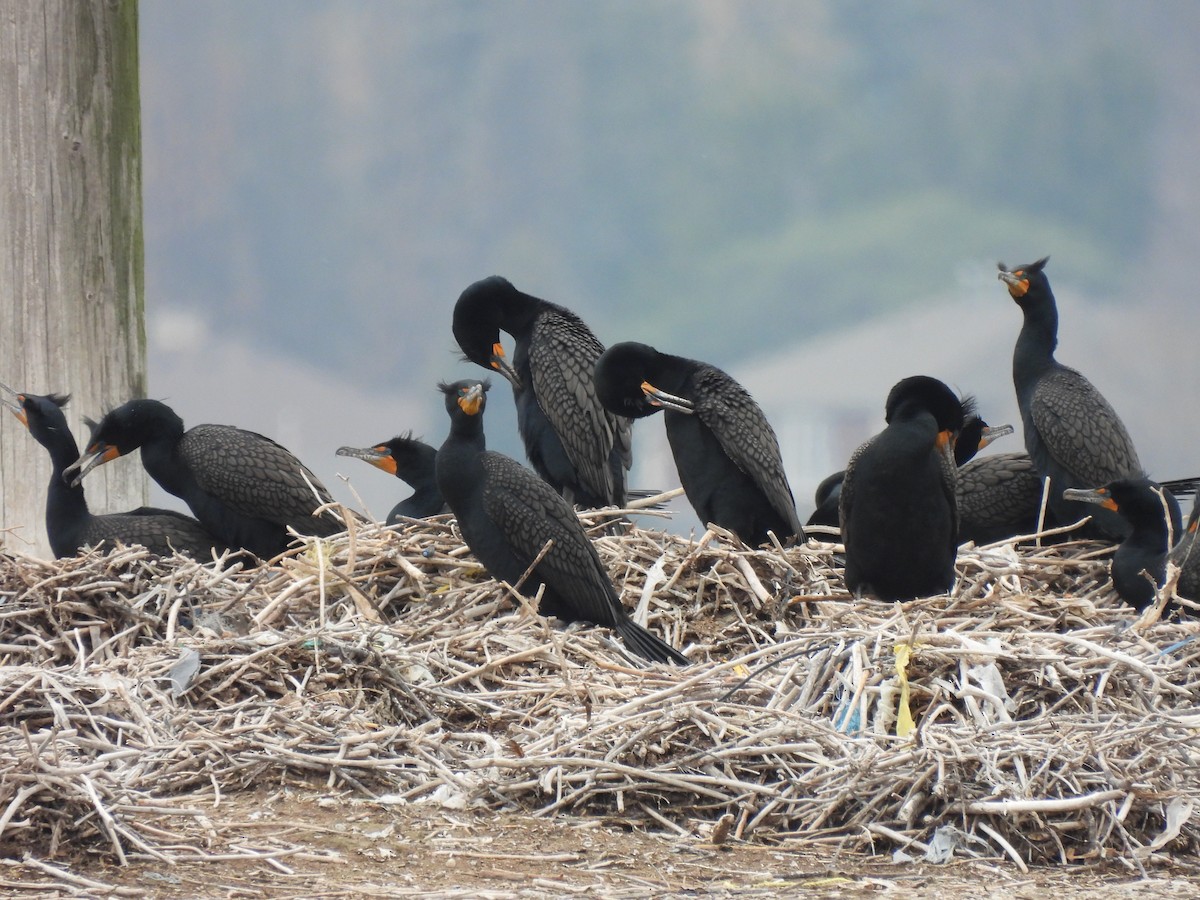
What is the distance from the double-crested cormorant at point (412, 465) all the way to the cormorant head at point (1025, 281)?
8.02ft

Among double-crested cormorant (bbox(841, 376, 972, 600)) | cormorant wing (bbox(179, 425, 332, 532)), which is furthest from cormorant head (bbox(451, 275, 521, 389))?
double-crested cormorant (bbox(841, 376, 972, 600))

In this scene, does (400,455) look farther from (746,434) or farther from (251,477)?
(746,434)

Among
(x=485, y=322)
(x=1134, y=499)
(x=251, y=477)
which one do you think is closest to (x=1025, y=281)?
(x=1134, y=499)

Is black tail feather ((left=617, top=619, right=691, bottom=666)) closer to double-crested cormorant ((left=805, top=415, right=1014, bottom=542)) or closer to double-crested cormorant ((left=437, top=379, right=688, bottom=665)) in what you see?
double-crested cormorant ((left=437, top=379, right=688, bottom=665))

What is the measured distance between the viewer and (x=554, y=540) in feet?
14.3

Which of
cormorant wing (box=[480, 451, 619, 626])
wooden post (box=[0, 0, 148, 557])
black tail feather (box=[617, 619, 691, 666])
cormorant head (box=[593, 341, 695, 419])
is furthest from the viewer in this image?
cormorant head (box=[593, 341, 695, 419])

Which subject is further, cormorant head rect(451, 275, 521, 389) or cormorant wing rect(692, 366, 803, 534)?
cormorant head rect(451, 275, 521, 389)

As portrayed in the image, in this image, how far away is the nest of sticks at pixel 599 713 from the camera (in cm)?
262

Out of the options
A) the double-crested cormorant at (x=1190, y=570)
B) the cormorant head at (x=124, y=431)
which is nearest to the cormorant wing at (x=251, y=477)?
the cormorant head at (x=124, y=431)

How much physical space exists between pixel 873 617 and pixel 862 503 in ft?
2.52

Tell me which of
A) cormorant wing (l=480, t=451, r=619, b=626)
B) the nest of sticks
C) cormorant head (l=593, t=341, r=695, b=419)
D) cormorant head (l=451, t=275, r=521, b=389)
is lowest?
the nest of sticks

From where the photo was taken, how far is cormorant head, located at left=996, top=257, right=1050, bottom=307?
5.96m

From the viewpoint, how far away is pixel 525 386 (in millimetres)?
6039

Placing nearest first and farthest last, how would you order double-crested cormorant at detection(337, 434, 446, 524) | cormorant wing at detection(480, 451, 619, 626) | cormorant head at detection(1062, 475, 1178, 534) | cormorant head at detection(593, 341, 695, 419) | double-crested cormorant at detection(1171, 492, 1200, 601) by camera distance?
cormorant wing at detection(480, 451, 619, 626)
double-crested cormorant at detection(1171, 492, 1200, 601)
cormorant head at detection(1062, 475, 1178, 534)
cormorant head at detection(593, 341, 695, 419)
double-crested cormorant at detection(337, 434, 446, 524)
